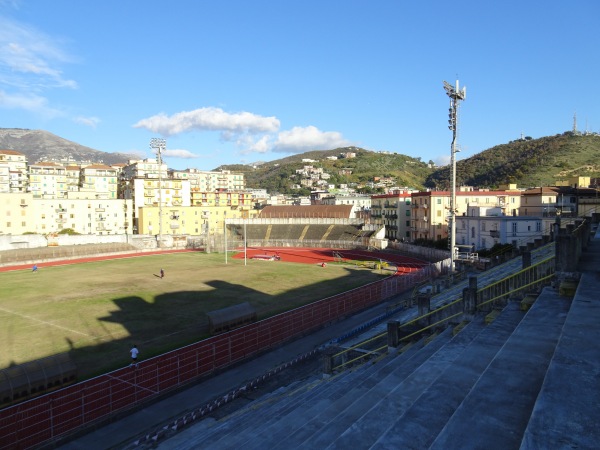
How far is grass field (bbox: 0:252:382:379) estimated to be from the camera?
25.4m

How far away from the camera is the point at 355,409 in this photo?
967cm

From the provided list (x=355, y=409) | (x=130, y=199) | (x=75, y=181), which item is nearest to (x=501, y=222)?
(x=355, y=409)

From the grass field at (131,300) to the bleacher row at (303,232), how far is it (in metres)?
26.9

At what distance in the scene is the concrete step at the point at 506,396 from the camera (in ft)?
21.1

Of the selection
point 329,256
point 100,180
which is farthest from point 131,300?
point 100,180

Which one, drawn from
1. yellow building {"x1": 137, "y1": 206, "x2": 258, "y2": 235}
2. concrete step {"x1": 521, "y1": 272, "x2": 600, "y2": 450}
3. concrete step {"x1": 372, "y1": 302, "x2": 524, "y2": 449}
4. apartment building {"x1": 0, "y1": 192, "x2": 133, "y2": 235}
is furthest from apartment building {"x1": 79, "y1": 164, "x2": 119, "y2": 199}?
concrete step {"x1": 521, "y1": 272, "x2": 600, "y2": 450}

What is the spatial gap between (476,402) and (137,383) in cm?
1657

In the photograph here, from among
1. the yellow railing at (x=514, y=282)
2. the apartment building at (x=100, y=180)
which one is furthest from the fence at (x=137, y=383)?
the apartment building at (x=100, y=180)

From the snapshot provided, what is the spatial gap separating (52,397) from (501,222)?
50.6 meters

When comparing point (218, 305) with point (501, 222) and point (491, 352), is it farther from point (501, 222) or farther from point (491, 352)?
point (501, 222)

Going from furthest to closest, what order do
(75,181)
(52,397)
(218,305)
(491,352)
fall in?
(75,181) < (218,305) < (52,397) < (491,352)

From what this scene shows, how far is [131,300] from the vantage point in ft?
125

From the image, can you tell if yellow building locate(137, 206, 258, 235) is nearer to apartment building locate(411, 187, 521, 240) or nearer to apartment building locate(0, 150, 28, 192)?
apartment building locate(0, 150, 28, 192)

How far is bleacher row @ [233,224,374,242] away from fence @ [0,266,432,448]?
2280 inches
